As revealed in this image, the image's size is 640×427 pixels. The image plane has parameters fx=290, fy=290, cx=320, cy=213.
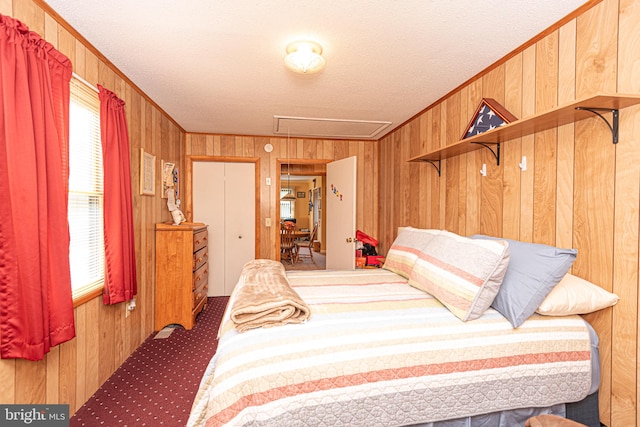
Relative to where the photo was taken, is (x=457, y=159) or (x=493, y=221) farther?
(x=457, y=159)

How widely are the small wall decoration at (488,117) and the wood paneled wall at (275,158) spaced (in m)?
2.25

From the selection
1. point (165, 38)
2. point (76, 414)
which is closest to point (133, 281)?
point (76, 414)

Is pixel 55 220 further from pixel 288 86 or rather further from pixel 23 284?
pixel 288 86

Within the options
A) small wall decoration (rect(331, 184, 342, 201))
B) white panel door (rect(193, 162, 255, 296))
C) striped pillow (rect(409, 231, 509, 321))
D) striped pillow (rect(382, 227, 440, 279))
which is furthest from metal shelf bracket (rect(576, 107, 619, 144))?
white panel door (rect(193, 162, 255, 296))

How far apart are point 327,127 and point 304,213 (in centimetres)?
806

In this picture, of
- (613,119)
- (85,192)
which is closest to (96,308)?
(85,192)

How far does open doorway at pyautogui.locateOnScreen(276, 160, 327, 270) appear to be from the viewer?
6.61 metres

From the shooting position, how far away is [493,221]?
220 cm

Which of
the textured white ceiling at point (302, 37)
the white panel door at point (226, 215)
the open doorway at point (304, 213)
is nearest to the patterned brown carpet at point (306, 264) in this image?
the open doorway at point (304, 213)

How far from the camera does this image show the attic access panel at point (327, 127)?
3.53 m

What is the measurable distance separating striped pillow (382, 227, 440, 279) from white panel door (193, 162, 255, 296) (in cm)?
259

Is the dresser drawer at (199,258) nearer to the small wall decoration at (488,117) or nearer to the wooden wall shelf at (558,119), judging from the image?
the wooden wall shelf at (558,119)

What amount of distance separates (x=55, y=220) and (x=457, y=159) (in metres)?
2.90

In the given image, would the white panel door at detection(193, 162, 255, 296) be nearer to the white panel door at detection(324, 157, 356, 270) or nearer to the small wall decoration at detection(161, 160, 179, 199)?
the small wall decoration at detection(161, 160, 179, 199)
